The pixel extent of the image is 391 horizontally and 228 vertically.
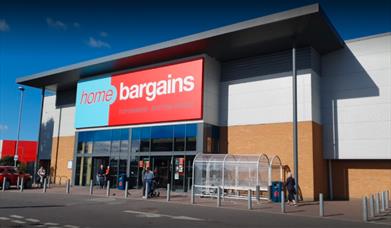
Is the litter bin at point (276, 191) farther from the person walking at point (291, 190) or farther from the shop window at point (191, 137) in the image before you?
the shop window at point (191, 137)

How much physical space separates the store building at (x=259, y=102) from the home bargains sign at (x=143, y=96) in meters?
0.08

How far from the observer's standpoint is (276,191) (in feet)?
66.8

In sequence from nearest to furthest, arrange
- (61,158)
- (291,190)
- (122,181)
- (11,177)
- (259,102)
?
1. (291,190)
2. (259,102)
3. (122,181)
4. (11,177)
5. (61,158)

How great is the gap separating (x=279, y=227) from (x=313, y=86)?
13.9 metres

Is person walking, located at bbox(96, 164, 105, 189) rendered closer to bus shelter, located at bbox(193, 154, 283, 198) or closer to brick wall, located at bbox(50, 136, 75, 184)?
brick wall, located at bbox(50, 136, 75, 184)

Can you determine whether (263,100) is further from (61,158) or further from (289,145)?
(61,158)

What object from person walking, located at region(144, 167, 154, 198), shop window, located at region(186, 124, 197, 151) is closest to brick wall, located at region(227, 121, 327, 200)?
shop window, located at region(186, 124, 197, 151)

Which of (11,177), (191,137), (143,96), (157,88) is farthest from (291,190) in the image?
(11,177)

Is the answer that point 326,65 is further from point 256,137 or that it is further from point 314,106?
point 256,137

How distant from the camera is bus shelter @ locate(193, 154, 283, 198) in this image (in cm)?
2122

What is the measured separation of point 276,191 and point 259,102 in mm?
6825

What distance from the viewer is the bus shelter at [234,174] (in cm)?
2122

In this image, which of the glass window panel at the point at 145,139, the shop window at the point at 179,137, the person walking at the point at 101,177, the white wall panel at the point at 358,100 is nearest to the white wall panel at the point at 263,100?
the white wall panel at the point at 358,100

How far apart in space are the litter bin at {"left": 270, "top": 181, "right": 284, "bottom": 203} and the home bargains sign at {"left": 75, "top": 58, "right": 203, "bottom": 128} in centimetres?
716
